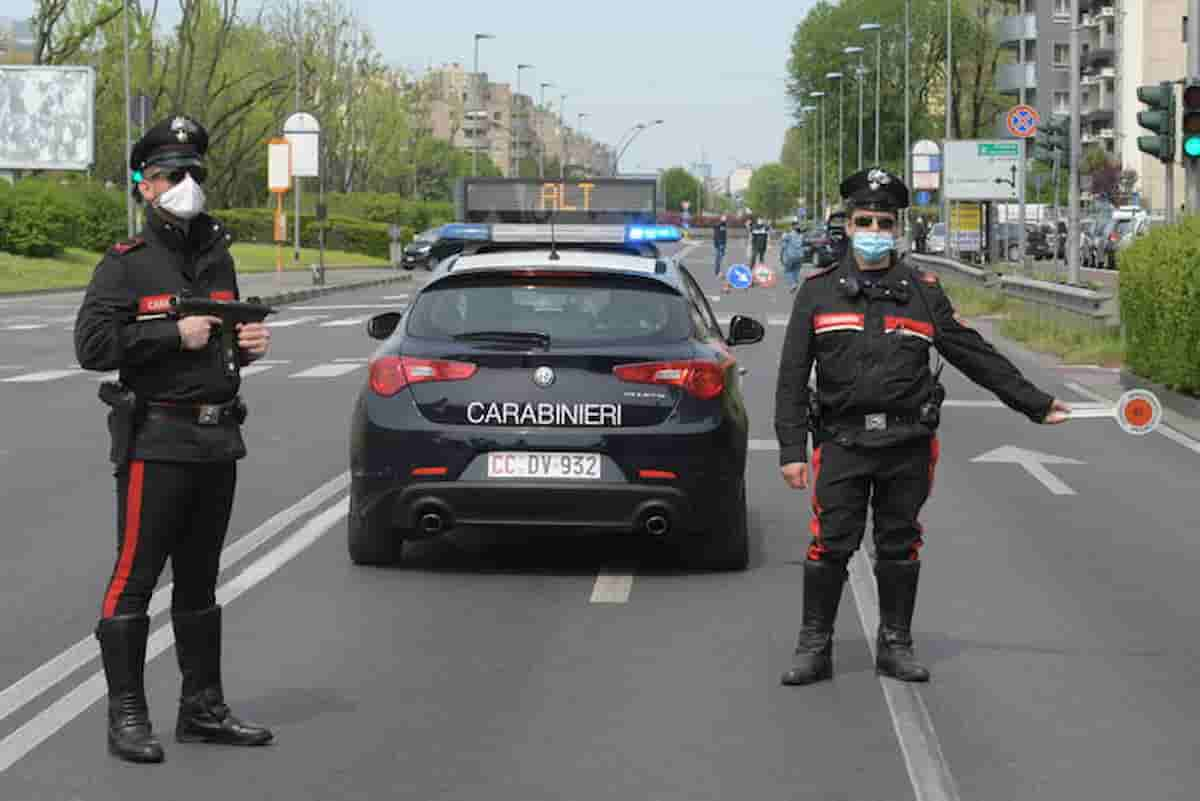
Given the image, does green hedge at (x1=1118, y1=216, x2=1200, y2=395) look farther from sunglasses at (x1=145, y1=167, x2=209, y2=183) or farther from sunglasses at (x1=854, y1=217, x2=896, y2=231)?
sunglasses at (x1=145, y1=167, x2=209, y2=183)

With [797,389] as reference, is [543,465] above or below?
below

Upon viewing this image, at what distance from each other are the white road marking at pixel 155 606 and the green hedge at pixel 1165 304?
8.34 m

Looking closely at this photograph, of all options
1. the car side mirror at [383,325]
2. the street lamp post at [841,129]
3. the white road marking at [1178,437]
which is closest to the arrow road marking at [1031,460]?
the white road marking at [1178,437]

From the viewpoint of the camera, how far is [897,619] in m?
8.10

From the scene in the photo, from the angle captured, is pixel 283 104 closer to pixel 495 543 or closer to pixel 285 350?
pixel 285 350

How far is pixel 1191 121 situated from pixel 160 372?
19410 mm

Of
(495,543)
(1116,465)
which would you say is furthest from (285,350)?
(495,543)

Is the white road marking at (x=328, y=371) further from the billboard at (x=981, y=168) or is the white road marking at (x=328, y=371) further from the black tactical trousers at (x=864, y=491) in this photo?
the billboard at (x=981, y=168)

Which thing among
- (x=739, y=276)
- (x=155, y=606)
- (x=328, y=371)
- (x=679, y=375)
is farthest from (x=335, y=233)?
(x=155, y=606)

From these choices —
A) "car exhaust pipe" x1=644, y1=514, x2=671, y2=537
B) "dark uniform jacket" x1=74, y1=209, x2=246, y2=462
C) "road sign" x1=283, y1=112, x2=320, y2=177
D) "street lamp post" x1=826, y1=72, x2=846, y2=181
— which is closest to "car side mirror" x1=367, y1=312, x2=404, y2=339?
"car exhaust pipe" x1=644, y1=514, x2=671, y2=537

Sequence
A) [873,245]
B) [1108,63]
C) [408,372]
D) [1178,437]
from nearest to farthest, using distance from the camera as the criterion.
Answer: [873,245]
[408,372]
[1178,437]
[1108,63]

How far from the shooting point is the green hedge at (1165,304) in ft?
65.3

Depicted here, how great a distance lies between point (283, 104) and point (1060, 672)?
85.4 metres

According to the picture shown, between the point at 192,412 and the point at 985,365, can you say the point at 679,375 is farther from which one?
the point at 192,412
